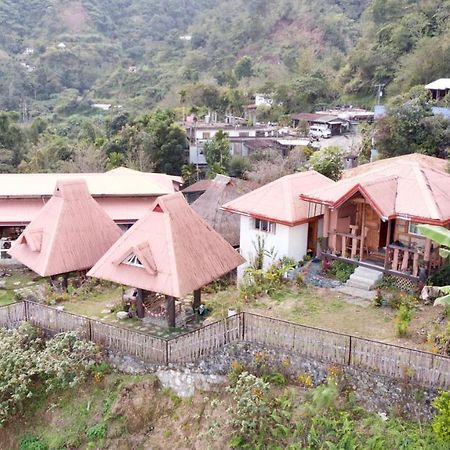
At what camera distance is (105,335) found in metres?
14.0

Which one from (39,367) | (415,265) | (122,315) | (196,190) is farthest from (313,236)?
Answer: (196,190)

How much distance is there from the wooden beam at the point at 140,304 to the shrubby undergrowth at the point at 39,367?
6.84 ft

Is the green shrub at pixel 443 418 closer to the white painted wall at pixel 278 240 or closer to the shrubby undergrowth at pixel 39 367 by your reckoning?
the shrubby undergrowth at pixel 39 367

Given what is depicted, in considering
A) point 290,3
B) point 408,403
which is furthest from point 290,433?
point 290,3

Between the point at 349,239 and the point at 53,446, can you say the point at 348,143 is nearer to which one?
the point at 349,239

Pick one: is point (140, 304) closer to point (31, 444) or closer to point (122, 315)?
point (122, 315)

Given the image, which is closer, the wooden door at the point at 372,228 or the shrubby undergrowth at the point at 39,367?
the shrubby undergrowth at the point at 39,367

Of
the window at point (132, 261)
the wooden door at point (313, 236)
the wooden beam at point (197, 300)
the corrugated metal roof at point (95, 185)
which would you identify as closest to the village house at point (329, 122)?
the corrugated metal roof at point (95, 185)

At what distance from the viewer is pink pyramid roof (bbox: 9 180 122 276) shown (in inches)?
699

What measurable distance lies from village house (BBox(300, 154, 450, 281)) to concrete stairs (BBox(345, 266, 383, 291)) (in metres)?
0.21

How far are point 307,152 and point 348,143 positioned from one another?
26.4 ft

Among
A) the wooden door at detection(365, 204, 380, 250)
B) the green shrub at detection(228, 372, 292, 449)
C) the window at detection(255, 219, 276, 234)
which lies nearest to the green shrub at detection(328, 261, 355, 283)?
the wooden door at detection(365, 204, 380, 250)

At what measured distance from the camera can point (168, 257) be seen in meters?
14.5

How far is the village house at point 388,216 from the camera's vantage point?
16.3m
